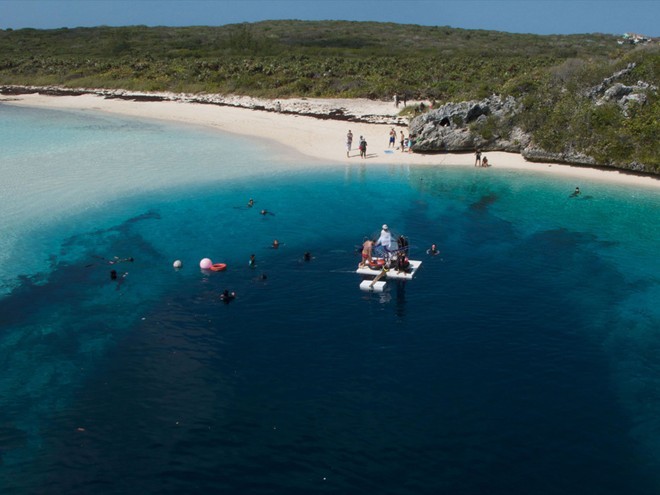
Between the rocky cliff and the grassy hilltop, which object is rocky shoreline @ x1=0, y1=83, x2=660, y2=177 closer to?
the rocky cliff

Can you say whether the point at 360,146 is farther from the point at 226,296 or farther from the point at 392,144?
the point at 226,296

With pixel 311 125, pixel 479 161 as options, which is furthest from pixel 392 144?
pixel 311 125

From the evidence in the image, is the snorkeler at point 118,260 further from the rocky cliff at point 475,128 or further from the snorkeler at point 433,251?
the rocky cliff at point 475,128

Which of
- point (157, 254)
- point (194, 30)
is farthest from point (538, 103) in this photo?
point (194, 30)

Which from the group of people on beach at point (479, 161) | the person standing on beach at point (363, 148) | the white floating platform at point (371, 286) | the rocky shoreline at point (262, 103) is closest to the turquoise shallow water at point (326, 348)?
the white floating platform at point (371, 286)

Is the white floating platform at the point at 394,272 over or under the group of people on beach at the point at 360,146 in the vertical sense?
under

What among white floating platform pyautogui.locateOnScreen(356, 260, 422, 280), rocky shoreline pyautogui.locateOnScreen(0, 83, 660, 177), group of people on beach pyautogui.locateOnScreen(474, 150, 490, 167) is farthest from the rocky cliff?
white floating platform pyautogui.locateOnScreen(356, 260, 422, 280)
